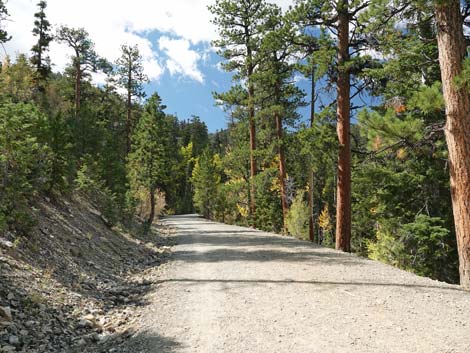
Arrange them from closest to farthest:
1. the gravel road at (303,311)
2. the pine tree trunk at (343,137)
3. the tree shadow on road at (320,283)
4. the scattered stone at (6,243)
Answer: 1. the gravel road at (303,311)
2. the tree shadow on road at (320,283)
3. the scattered stone at (6,243)
4. the pine tree trunk at (343,137)

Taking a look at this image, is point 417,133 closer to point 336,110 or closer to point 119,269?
point 336,110

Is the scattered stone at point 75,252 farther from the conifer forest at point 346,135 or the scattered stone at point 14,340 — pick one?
the scattered stone at point 14,340

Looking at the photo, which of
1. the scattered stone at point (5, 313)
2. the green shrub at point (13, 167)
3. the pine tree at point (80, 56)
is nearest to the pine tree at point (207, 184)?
the pine tree at point (80, 56)

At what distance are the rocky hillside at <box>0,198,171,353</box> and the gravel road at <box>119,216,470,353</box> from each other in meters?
0.57

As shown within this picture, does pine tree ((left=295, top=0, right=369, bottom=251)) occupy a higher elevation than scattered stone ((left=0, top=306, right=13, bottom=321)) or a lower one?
higher

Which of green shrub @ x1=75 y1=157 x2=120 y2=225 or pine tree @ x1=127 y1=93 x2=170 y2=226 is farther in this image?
pine tree @ x1=127 y1=93 x2=170 y2=226

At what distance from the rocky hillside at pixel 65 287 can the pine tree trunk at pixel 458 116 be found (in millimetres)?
5948

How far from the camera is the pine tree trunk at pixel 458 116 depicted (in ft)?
21.8

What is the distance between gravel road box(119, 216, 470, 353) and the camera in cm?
442

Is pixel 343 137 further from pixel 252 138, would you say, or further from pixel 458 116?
pixel 252 138

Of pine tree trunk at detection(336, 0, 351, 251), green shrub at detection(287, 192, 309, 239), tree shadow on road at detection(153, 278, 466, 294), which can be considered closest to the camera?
tree shadow on road at detection(153, 278, 466, 294)

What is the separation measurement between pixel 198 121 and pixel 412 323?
294 ft

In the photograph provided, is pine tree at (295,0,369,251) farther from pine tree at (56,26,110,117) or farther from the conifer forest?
pine tree at (56,26,110,117)

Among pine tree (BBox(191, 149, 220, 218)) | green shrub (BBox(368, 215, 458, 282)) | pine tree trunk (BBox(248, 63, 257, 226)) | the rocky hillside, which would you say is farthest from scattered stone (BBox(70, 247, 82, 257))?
pine tree (BBox(191, 149, 220, 218))
